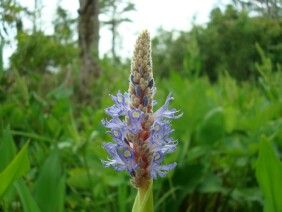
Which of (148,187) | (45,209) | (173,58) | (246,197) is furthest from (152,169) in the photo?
(173,58)

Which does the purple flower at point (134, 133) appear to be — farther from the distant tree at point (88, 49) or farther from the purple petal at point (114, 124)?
the distant tree at point (88, 49)

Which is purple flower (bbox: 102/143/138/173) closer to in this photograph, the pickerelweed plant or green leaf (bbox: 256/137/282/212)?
the pickerelweed plant

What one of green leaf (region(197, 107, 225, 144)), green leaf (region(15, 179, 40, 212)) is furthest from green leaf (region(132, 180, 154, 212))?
green leaf (region(197, 107, 225, 144))

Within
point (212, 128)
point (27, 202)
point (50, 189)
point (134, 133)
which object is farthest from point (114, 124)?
point (212, 128)

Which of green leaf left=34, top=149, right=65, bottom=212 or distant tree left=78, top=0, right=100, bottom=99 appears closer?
green leaf left=34, top=149, right=65, bottom=212

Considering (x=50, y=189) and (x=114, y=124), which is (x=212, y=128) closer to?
(x=50, y=189)

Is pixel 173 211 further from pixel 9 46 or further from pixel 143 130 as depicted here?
pixel 143 130
